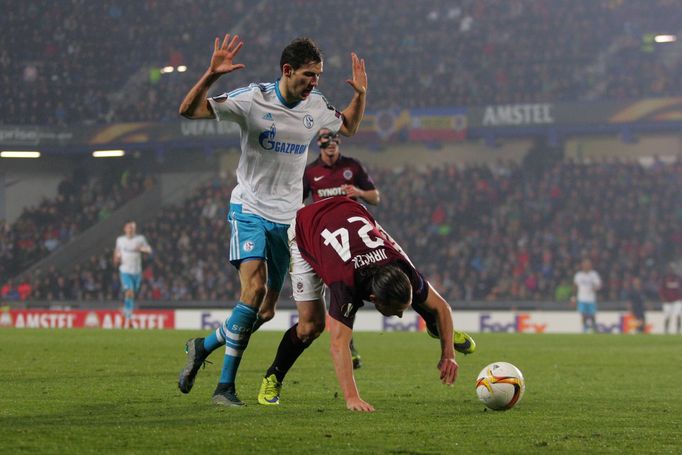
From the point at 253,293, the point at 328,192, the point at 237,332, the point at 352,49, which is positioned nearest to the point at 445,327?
the point at 253,293

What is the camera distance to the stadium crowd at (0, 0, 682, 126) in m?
34.8

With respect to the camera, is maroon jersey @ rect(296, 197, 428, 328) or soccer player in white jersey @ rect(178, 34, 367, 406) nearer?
maroon jersey @ rect(296, 197, 428, 328)

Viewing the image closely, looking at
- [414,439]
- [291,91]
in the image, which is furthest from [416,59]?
[414,439]

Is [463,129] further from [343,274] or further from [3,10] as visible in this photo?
[343,274]

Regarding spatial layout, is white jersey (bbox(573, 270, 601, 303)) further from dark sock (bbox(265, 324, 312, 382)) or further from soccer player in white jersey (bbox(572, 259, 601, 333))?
dark sock (bbox(265, 324, 312, 382))

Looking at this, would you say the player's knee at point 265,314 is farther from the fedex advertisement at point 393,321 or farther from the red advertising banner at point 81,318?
the red advertising banner at point 81,318

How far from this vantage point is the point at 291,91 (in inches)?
286

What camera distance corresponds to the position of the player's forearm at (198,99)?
667cm

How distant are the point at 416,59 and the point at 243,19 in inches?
293

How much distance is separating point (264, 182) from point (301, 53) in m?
0.95

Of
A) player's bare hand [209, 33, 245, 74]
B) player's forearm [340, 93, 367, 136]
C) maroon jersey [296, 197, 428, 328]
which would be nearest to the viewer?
maroon jersey [296, 197, 428, 328]

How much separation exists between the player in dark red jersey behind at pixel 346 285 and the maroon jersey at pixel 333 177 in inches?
161

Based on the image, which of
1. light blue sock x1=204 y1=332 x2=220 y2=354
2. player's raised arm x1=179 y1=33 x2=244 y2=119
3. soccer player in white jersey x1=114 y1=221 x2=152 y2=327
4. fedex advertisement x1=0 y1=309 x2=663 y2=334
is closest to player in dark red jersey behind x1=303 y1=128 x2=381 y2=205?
light blue sock x1=204 y1=332 x2=220 y2=354

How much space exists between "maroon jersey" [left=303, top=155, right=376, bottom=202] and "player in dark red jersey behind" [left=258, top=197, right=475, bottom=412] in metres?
4.10
